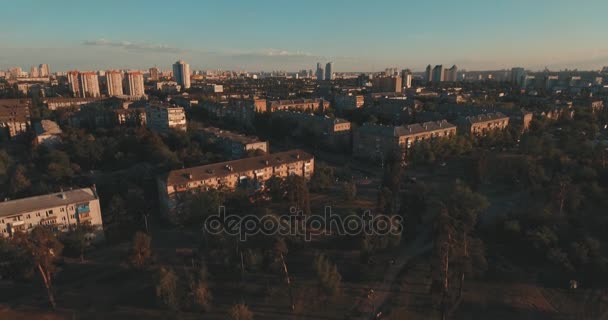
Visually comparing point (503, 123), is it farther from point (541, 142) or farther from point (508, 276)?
point (508, 276)

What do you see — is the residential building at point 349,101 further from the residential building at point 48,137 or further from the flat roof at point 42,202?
the flat roof at point 42,202

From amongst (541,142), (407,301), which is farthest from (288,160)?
(541,142)

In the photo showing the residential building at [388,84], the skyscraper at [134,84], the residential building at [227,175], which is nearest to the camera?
the residential building at [227,175]

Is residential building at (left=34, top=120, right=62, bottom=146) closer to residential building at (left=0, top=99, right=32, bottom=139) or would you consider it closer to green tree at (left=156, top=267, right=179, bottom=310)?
residential building at (left=0, top=99, right=32, bottom=139)

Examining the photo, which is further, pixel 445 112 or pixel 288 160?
pixel 445 112

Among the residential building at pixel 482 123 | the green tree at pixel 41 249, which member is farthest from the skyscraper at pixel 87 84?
the green tree at pixel 41 249

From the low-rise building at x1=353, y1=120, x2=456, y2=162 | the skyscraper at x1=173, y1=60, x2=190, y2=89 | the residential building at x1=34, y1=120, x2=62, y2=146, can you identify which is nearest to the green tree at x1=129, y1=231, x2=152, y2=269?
the low-rise building at x1=353, y1=120, x2=456, y2=162
